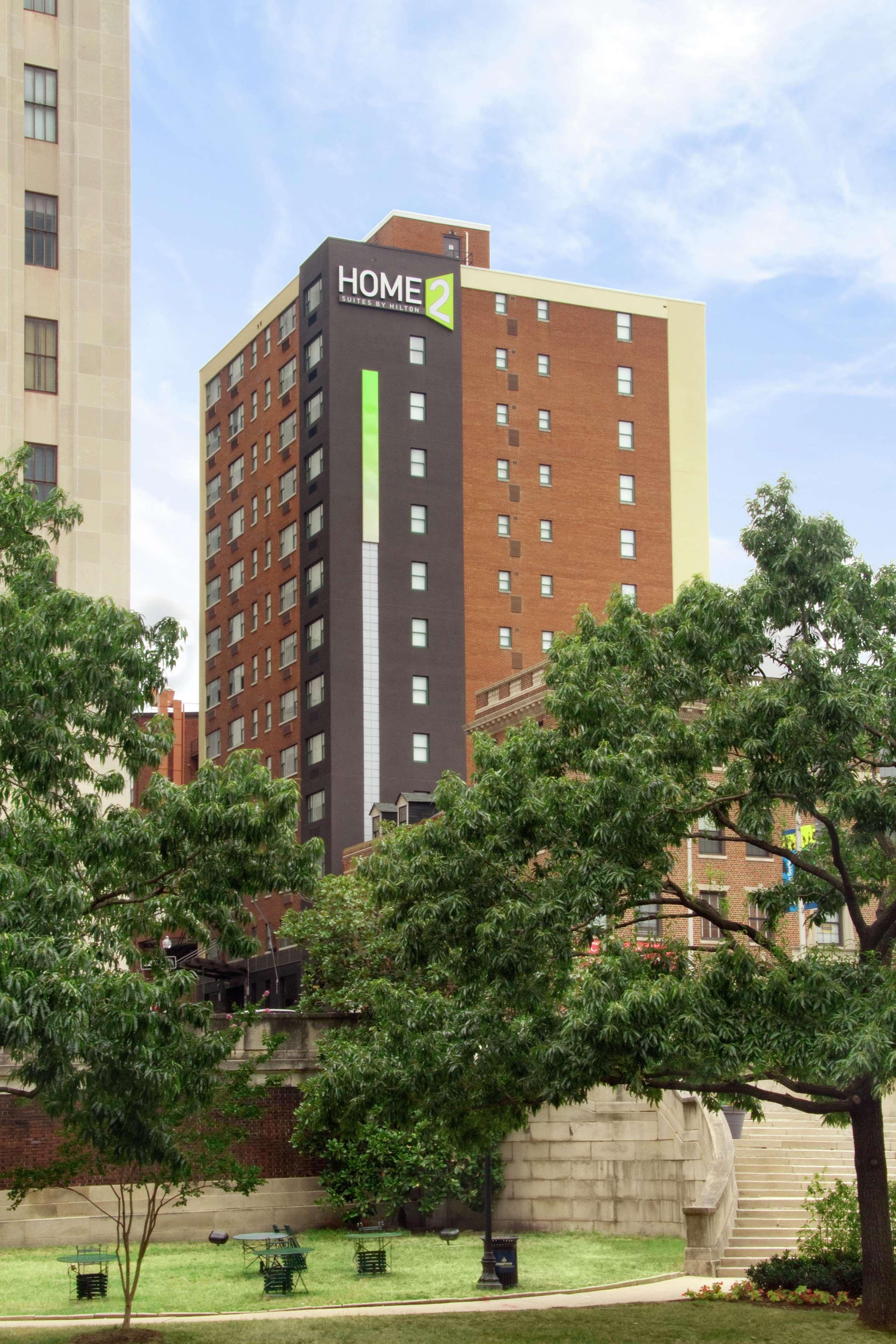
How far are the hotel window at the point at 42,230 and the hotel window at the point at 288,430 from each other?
1709 inches

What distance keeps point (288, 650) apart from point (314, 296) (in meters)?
20.1

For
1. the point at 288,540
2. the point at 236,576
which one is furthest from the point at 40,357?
the point at 236,576

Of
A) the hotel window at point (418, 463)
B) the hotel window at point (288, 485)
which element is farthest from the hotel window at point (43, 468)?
the hotel window at point (288, 485)

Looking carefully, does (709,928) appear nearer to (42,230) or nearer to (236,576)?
(42,230)

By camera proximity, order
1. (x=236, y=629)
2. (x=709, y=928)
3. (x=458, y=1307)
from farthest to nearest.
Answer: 1. (x=236, y=629)
2. (x=709, y=928)
3. (x=458, y=1307)

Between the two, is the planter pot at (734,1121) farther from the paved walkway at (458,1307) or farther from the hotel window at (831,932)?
the hotel window at (831,932)

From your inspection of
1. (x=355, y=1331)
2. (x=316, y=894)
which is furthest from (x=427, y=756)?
(x=355, y=1331)

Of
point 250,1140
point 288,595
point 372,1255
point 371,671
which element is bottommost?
point 372,1255

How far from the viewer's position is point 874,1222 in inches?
915

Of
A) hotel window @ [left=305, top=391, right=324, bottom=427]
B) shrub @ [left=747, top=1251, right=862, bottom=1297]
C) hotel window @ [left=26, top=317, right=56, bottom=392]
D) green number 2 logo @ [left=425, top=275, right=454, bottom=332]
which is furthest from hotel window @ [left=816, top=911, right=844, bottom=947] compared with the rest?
green number 2 logo @ [left=425, top=275, right=454, bottom=332]

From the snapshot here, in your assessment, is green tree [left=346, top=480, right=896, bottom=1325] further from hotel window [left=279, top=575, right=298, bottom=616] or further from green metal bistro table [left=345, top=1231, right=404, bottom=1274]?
hotel window [left=279, top=575, right=298, bottom=616]

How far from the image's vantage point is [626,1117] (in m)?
37.6

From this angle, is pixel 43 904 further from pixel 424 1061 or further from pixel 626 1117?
pixel 626 1117

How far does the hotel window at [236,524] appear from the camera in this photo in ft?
335
